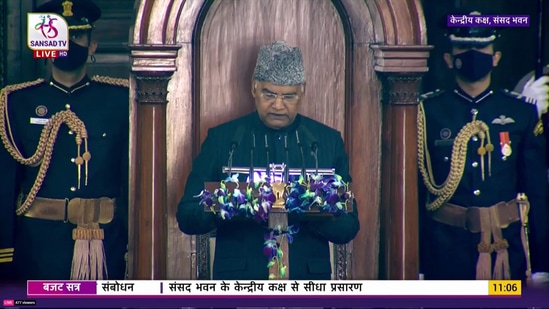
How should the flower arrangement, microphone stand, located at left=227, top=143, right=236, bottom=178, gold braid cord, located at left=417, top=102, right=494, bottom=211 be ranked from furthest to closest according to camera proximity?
gold braid cord, located at left=417, top=102, right=494, bottom=211 < microphone stand, located at left=227, top=143, right=236, bottom=178 < the flower arrangement

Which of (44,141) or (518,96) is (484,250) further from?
(44,141)

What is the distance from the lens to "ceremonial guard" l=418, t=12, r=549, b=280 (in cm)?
872

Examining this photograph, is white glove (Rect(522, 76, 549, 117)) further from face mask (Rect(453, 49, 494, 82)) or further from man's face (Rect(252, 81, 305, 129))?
man's face (Rect(252, 81, 305, 129))

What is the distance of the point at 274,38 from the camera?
339 inches

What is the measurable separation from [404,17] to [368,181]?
1.03 m

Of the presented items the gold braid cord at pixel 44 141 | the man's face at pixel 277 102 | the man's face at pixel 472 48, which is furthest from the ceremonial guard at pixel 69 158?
the man's face at pixel 472 48

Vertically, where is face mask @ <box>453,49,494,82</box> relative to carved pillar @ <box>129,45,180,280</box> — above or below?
above

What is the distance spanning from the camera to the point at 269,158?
27.7 ft

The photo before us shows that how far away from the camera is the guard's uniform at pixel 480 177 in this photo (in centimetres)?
873

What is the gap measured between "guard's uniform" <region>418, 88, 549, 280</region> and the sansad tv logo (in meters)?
2.23

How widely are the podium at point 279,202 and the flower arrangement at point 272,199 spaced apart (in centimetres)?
1

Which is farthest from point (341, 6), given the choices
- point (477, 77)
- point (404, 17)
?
point (477, 77)

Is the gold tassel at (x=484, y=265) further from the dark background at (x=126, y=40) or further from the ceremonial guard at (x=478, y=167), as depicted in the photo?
the dark background at (x=126, y=40)

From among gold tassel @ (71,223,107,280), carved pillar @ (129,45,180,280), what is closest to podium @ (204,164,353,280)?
carved pillar @ (129,45,180,280)
